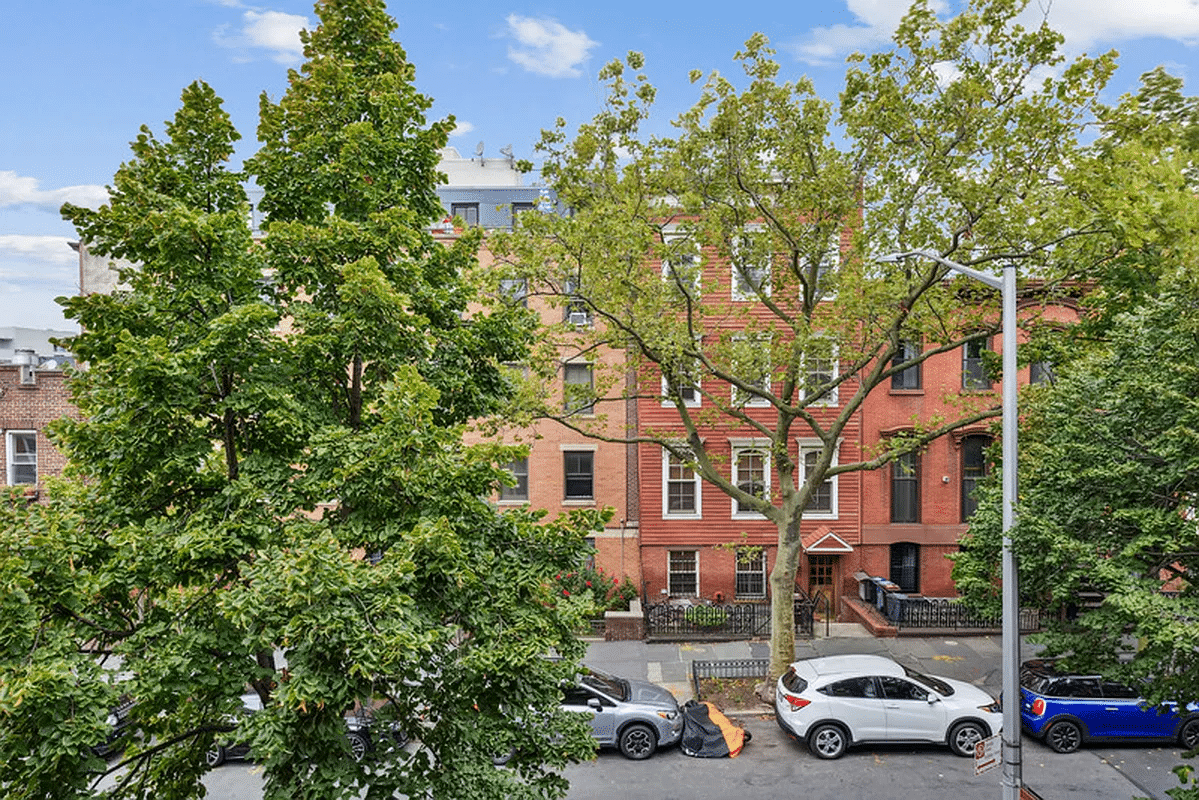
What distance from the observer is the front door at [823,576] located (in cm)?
2405

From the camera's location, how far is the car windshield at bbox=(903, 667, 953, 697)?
46.1 feet

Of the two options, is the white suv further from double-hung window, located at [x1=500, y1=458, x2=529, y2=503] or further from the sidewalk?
double-hung window, located at [x1=500, y1=458, x2=529, y2=503]

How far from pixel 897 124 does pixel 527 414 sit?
9366 mm

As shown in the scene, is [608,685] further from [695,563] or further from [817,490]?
[817,490]

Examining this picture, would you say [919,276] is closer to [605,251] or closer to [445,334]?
[605,251]

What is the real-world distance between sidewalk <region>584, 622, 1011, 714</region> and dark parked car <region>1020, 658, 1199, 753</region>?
3.18m

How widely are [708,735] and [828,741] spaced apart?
221 centimetres

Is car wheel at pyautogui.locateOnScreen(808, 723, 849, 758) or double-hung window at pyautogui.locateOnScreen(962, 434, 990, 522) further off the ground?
double-hung window at pyautogui.locateOnScreen(962, 434, 990, 522)

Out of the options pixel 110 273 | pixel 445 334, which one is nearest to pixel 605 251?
pixel 445 334

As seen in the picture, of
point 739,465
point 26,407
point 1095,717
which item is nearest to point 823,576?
point 739,465

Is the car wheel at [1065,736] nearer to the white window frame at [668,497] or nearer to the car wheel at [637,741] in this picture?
the car wheel at [637,741]

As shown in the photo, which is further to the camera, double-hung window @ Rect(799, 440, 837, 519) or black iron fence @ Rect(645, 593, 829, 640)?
double-hung window @ Rect(799, 440, 837, 519)

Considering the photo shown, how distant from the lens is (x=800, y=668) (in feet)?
48.6

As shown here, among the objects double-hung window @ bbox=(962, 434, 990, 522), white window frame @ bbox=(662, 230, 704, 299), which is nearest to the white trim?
double-hung window @ bbox=(962, 434, 990, 522)
